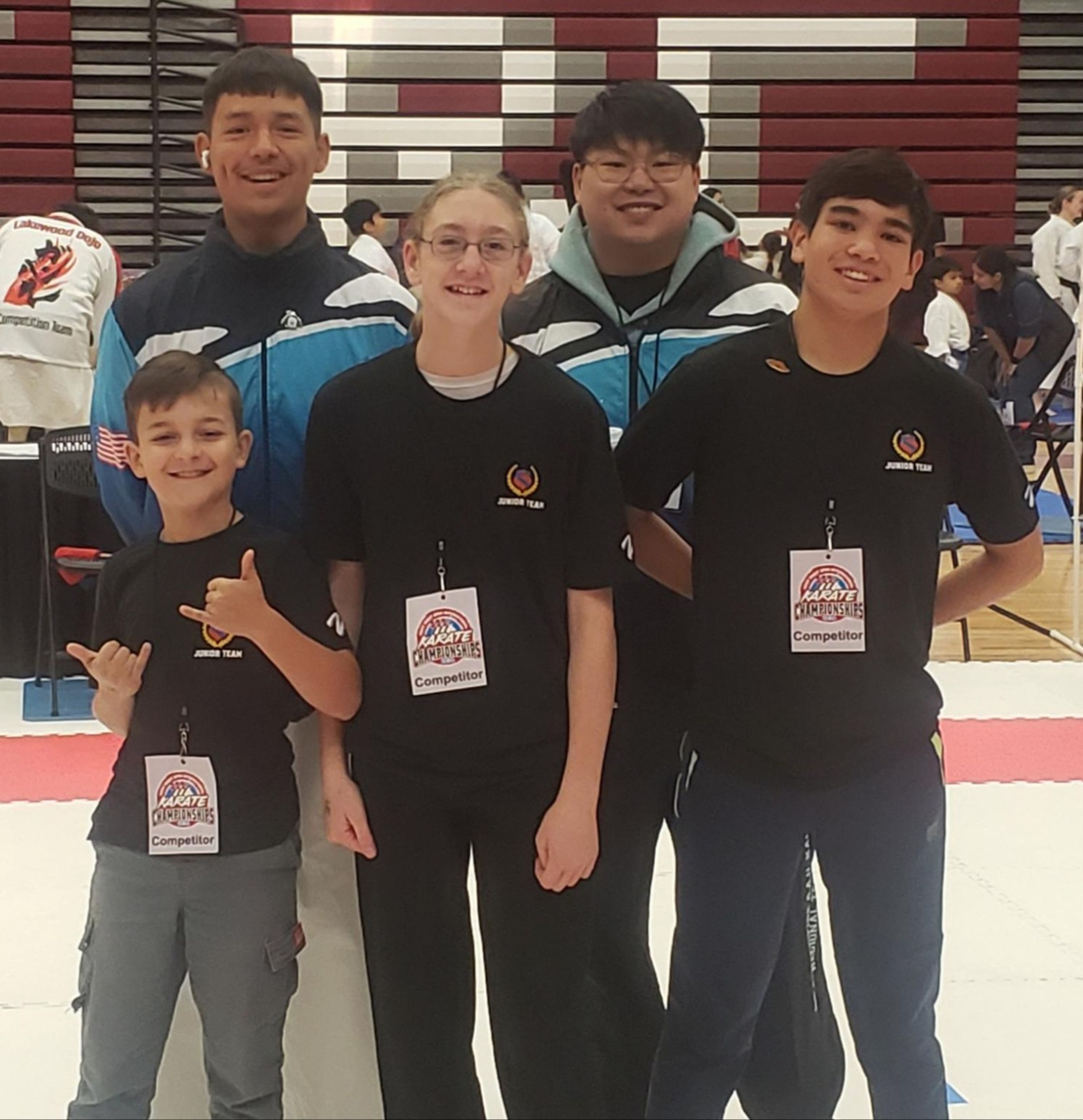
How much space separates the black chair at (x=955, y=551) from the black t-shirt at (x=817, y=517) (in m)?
2.54

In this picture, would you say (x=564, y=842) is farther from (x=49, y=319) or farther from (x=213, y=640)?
(x=49, y=319)

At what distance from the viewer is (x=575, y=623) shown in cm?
192

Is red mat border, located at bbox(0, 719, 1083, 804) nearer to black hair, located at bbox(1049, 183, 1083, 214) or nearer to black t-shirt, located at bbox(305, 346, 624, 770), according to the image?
black t-shirt, located at bbox(305, 346, 624, 770)

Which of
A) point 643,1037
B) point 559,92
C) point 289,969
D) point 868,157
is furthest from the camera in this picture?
point 559,92

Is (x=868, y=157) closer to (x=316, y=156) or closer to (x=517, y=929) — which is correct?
(x=316, y=156)

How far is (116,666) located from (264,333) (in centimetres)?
54

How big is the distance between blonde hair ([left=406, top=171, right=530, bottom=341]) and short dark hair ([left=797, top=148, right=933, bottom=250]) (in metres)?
0.39

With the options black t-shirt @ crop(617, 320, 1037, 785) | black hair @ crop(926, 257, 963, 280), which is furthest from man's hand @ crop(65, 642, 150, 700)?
black hair @ crop(926, 257, 963, 280)

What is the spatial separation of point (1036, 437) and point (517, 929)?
6.61m

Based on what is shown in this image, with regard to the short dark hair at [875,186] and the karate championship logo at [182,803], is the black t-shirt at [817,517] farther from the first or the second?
the karate championship logo at [182,803]

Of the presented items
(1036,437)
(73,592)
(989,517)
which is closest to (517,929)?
(989,517)

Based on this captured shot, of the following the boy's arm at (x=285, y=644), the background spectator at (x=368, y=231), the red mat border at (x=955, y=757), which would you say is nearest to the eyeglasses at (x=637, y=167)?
the boy's arm at (x=285, y=644)

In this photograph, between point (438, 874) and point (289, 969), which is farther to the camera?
point (289, 969)

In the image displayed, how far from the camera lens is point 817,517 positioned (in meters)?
1.90
